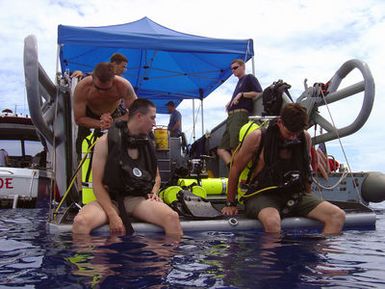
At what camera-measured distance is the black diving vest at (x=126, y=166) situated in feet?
11.9

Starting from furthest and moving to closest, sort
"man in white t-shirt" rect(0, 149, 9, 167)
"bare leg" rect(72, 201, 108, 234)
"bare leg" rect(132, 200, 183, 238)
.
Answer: "man in white t-shirt" rect(0, 149, 9, 167)
"bare leg" rect(132, 200, 183, 238)
"bare leg" rect(72, 201, 108, 234)

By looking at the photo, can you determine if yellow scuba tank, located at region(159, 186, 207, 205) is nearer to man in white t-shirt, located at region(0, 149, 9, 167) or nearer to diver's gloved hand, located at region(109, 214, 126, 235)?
diver's gloved hand, located at region(109, 214, 126, 235)

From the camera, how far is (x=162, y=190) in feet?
17.2

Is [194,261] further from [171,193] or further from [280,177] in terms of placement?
[171,193]

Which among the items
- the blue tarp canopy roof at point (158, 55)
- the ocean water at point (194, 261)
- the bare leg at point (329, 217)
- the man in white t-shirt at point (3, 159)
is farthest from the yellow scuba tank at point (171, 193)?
the man in white t-shirt at point (3, 159)

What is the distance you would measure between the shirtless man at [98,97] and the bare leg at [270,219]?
1.85 meters

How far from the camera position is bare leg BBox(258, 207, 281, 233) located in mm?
3838

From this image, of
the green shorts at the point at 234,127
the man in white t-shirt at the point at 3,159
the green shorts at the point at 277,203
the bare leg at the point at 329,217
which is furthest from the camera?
the man in white t-shirt at the point at 3,159

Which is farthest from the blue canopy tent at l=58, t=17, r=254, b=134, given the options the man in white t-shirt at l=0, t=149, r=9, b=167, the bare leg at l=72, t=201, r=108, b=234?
the bare leg at l=72, t=201, r=108, b=234

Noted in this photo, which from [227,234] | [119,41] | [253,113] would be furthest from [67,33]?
[227,234]

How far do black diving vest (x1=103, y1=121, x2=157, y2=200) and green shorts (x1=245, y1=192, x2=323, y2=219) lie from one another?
0.98 m

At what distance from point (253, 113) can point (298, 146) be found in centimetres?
244

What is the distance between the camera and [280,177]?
13.3ft

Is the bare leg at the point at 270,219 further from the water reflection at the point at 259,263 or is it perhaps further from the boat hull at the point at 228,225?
the water reflection at the point at 259,263
